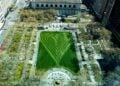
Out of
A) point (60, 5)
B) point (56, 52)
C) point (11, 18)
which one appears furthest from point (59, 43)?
point (11, 18)

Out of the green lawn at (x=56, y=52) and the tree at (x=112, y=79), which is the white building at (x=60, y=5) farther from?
the tree at (x=112, y=79)

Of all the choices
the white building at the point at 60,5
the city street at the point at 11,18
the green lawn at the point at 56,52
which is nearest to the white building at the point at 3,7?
the city street at the point at 11,18

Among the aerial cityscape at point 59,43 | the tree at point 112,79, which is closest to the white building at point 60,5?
the aerial cityscape at point 59,43

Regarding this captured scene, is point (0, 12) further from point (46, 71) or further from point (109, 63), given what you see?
point (109, 63)

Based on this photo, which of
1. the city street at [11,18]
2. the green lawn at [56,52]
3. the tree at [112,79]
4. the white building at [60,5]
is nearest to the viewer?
the tree at [112,79]

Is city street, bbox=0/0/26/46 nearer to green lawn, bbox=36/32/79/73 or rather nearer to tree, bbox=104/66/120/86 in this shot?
green lawn, bbox=36/32/79/73

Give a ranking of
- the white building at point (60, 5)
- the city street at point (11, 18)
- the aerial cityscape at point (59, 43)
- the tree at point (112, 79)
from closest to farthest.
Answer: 1. the tree at point (112, 79)
2. the aerial cityscape at point (59, 43)
3. the city street at point (11, 18)
4. the white building at point (60, 5)

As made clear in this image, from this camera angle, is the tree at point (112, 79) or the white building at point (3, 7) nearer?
the tree at point (112, 79)

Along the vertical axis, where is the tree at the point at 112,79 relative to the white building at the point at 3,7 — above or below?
below

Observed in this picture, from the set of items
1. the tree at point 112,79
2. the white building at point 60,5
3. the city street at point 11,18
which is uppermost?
the white building at point 60,5

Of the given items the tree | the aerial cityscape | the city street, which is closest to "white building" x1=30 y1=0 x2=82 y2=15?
the aerial cityscape
